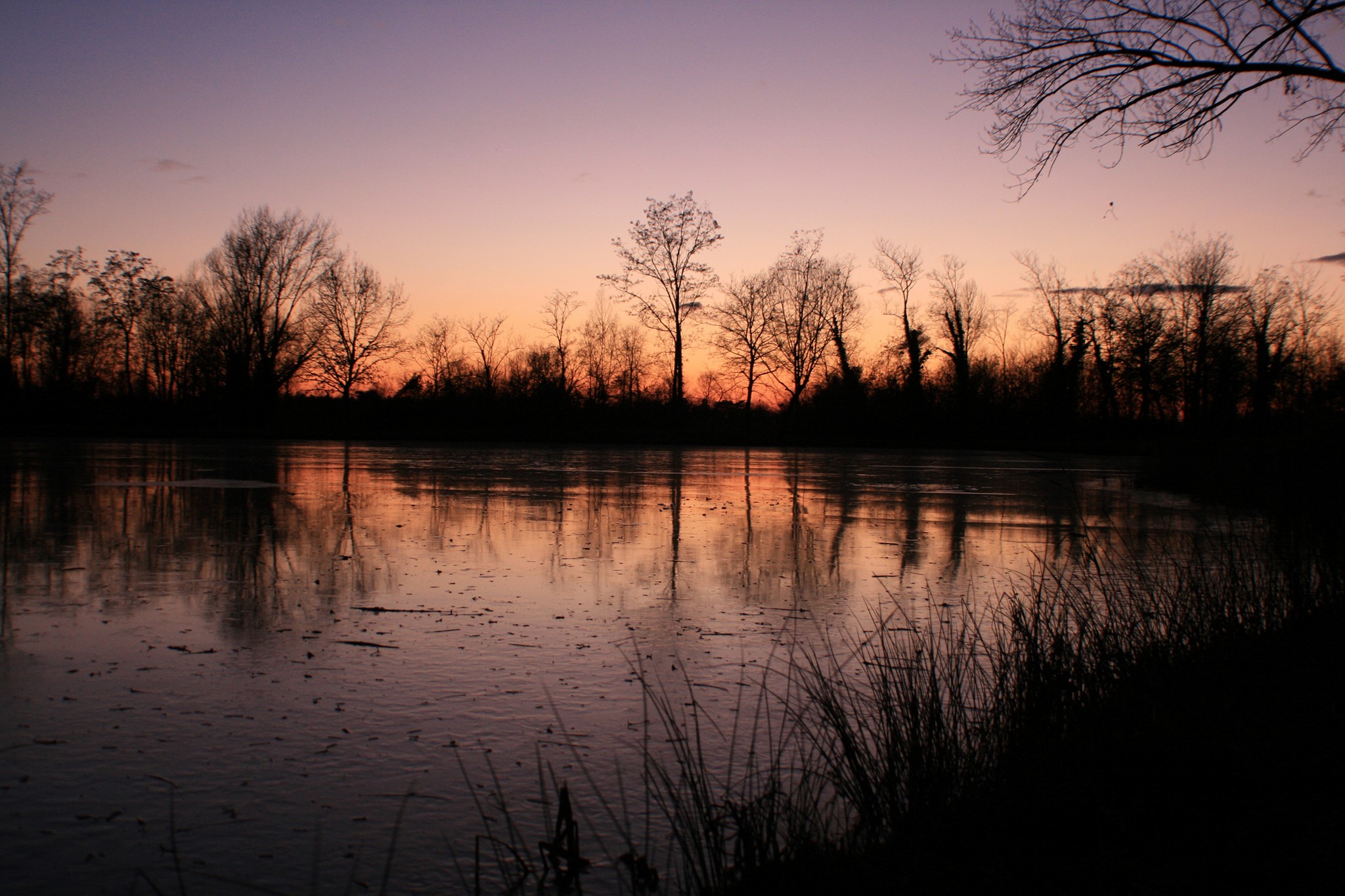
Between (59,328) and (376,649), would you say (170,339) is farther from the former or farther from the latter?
(376,649)

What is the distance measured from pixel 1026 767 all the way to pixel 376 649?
3.36 m

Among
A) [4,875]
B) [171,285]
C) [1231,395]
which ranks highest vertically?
[171,285]

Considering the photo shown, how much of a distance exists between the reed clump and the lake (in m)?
0.35

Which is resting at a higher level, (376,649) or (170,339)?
(170,339)

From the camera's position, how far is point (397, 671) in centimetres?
448

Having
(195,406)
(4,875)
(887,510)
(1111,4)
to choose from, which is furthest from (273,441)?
(4,875)

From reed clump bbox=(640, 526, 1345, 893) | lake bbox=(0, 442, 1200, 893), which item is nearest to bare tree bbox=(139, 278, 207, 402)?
lake bbox=(0, 442, 1200, 893)

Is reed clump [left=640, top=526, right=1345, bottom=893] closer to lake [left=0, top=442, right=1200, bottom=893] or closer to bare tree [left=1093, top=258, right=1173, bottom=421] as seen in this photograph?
lake [left=0, top=442, right=1200, bottom=893]

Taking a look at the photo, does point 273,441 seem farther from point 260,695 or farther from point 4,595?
point 260,695

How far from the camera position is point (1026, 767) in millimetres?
3074

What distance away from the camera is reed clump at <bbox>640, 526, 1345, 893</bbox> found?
2.52 metres

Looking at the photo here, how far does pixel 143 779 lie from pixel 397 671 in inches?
56.4

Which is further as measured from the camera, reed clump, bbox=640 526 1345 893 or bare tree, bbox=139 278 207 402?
bare tree, bbox=139 278 207 402

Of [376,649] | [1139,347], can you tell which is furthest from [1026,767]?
[1139,347]
